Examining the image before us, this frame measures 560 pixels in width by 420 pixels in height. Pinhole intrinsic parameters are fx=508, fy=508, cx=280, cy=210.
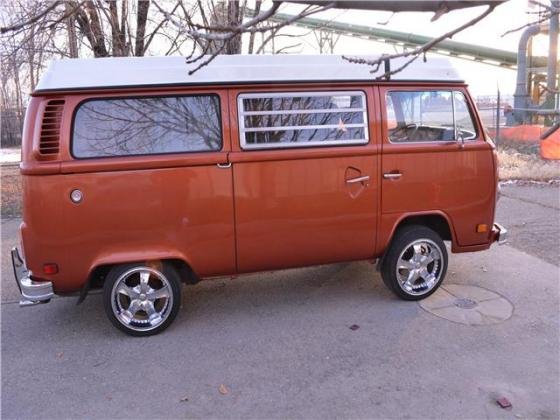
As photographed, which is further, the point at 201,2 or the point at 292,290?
the point at 201,2

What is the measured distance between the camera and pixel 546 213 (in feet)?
27.2

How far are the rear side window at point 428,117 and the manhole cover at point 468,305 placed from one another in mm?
1570

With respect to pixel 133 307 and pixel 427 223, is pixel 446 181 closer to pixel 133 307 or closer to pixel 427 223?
pixel 427 223

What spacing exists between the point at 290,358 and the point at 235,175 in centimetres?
158

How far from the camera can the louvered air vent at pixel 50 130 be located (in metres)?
4.04

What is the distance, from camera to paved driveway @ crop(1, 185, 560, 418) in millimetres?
3404

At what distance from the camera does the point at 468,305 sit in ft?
16.1

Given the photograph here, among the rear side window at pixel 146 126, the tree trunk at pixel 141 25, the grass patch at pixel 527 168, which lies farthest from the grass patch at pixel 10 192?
the grass patch at pixel 527 168

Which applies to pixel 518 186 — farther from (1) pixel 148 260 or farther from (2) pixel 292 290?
(1) pixel 148 260

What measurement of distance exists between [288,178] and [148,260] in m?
1.39

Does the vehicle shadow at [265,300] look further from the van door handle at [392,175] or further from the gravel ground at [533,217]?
the gravel ground at [533,217]

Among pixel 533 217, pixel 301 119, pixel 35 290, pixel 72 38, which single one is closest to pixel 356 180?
pixel 301 119

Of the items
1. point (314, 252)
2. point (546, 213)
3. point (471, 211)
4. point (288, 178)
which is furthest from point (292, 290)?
point (546, 213)

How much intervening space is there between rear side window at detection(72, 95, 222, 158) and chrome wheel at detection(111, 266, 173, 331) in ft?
3.39
